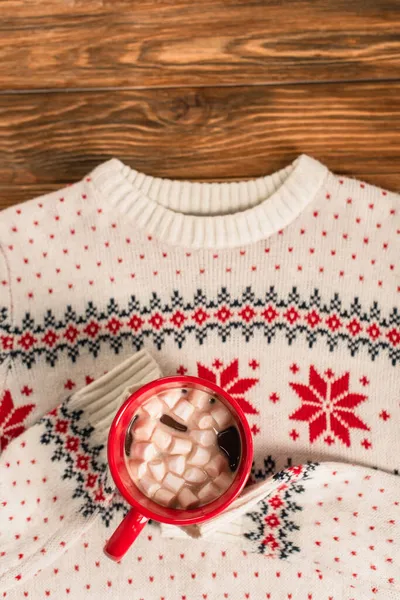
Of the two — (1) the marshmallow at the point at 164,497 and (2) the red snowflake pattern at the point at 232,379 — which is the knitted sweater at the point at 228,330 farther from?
(1) the marshmallow at the point at 164,497

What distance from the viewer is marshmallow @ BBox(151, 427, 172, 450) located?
0.59 m

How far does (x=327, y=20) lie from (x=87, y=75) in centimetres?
36

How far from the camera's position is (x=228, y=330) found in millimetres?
755

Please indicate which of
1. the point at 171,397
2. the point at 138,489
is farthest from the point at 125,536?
the point at 171,397

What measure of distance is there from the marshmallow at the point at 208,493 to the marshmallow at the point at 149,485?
0.16 ft

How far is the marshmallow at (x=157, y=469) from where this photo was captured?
0.59m

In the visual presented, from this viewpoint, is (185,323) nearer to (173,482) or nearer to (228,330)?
(228,330)

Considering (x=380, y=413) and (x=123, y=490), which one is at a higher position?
(x=380, y=413)

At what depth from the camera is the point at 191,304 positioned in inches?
29.8

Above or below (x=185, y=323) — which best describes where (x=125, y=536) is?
below

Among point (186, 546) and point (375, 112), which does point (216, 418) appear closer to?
point (186, 546)

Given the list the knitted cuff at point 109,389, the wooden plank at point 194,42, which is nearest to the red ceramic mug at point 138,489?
the knitted cuff at point 109,389

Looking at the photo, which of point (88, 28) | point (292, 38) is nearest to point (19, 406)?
point (88, 28)

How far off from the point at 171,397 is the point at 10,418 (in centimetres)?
27
